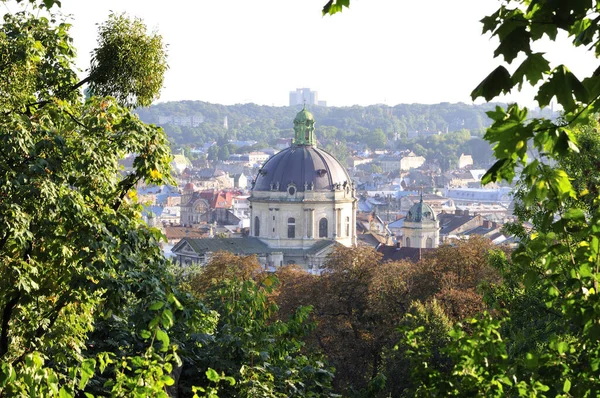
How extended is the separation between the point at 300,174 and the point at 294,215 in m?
3.08

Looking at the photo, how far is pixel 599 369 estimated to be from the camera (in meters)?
6.55

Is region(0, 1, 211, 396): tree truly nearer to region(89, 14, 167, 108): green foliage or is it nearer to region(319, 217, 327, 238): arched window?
region(89, 14, 167, 108): green foliage

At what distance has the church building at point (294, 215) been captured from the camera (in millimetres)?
79000

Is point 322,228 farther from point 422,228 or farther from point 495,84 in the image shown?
point 495,84

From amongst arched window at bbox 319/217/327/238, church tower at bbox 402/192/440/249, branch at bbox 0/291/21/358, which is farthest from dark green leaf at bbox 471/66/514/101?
church tower at bbox 402/192/440/249

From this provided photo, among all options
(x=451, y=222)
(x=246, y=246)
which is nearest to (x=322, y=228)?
(x=246, y=246)

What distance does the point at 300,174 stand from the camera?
8112 cm

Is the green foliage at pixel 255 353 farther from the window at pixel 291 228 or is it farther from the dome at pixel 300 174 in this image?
the dome at pixel 300 174

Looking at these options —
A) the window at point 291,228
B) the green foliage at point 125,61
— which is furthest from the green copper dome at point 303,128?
the green foliage at point 125,61

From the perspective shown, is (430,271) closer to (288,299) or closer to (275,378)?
(288,299)

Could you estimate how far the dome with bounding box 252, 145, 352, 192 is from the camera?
8056 cm

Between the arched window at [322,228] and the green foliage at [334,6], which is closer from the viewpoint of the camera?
the green foliage at [334,6]

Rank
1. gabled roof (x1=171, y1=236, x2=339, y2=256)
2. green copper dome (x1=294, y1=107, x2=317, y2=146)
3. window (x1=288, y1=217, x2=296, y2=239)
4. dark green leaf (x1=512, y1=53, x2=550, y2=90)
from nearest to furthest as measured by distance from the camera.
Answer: dark green leaf (x1=512, y1=53, x2=550, y2=90), gabled roof (x1=171, y1=236, x2=339, y2=256), window (x1=288, y1=217, x2=296, y2=239), green copper dome (x1=294, y1=107, x2=317, y2=146)

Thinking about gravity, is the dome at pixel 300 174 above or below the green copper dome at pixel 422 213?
above
